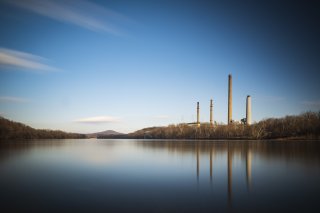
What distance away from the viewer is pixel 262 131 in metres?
77.1

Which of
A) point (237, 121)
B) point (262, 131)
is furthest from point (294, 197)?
point (237, 121)

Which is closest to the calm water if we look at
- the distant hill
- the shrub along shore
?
the shrub along shore

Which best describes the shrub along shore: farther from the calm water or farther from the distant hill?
the calm water

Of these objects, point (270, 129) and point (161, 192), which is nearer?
point (161, 192)

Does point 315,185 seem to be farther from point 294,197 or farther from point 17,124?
point 17,124

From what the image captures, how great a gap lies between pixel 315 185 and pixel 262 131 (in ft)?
234

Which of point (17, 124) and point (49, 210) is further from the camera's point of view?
point (17, 124)

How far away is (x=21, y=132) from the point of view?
9862cm

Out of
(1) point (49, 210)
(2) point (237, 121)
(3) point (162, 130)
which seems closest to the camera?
(1) point (49, 210)

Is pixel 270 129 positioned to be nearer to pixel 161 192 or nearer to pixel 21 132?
pixel 161 192

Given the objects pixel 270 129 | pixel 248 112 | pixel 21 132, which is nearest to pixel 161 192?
pixel 248 112

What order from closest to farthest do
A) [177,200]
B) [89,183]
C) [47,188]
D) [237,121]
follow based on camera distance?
[177,200], [47,188], [89,183], [237,121]

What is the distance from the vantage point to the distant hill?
88.5 metres

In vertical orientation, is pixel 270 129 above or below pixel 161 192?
above
